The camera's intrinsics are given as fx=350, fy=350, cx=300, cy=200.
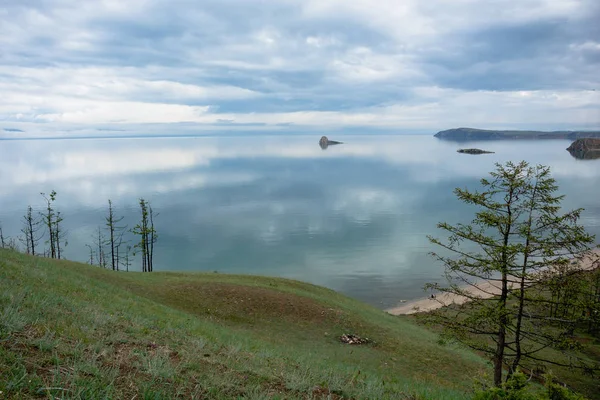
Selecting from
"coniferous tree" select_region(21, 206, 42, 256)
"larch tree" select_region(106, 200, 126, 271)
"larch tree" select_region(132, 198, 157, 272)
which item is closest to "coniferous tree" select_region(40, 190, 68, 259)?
"coniferous tree" select_region(21, 206, 42, 256)

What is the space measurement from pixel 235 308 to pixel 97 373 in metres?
23.2

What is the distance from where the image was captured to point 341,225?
310ft

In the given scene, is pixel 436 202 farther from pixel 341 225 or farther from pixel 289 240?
pixel 289 240

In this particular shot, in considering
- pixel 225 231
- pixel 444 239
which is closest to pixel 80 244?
pixel 225 231

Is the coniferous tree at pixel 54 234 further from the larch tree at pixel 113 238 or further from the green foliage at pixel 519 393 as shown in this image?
the green foliage at pixel 519 393

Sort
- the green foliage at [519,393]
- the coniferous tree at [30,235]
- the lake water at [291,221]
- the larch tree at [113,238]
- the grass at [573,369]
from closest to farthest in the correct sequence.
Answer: the green foliage at [519,393] → the grass at [573,369] → the larch tree at [113,238] → the coniferous tree at [30,235] → the lake water at [291,221]

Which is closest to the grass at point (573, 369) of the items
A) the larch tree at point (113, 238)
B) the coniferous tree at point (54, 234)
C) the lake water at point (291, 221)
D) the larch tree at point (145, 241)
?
the lake water at point (291, 221)

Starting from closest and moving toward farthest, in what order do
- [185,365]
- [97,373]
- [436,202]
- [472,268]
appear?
[97,373] < [185,365] < [472,268] < [436,202]

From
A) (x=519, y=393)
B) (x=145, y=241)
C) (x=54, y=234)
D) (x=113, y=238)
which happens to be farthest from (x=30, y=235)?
(x=519, y=393)

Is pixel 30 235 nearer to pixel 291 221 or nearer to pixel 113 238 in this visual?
pixel 113 238

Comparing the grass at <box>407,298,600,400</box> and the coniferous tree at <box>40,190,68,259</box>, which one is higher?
the coniferous tree at <box>40,190,68,259</box>

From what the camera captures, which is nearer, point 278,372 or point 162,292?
point 278,372

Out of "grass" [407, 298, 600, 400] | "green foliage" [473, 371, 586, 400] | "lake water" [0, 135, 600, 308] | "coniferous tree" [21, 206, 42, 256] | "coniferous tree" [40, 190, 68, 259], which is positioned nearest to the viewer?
"green foliage" [473, 371, 586, 400]

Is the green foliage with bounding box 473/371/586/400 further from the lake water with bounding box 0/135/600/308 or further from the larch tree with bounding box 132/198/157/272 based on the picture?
the larch tree with bounding box 132/198/157/272
